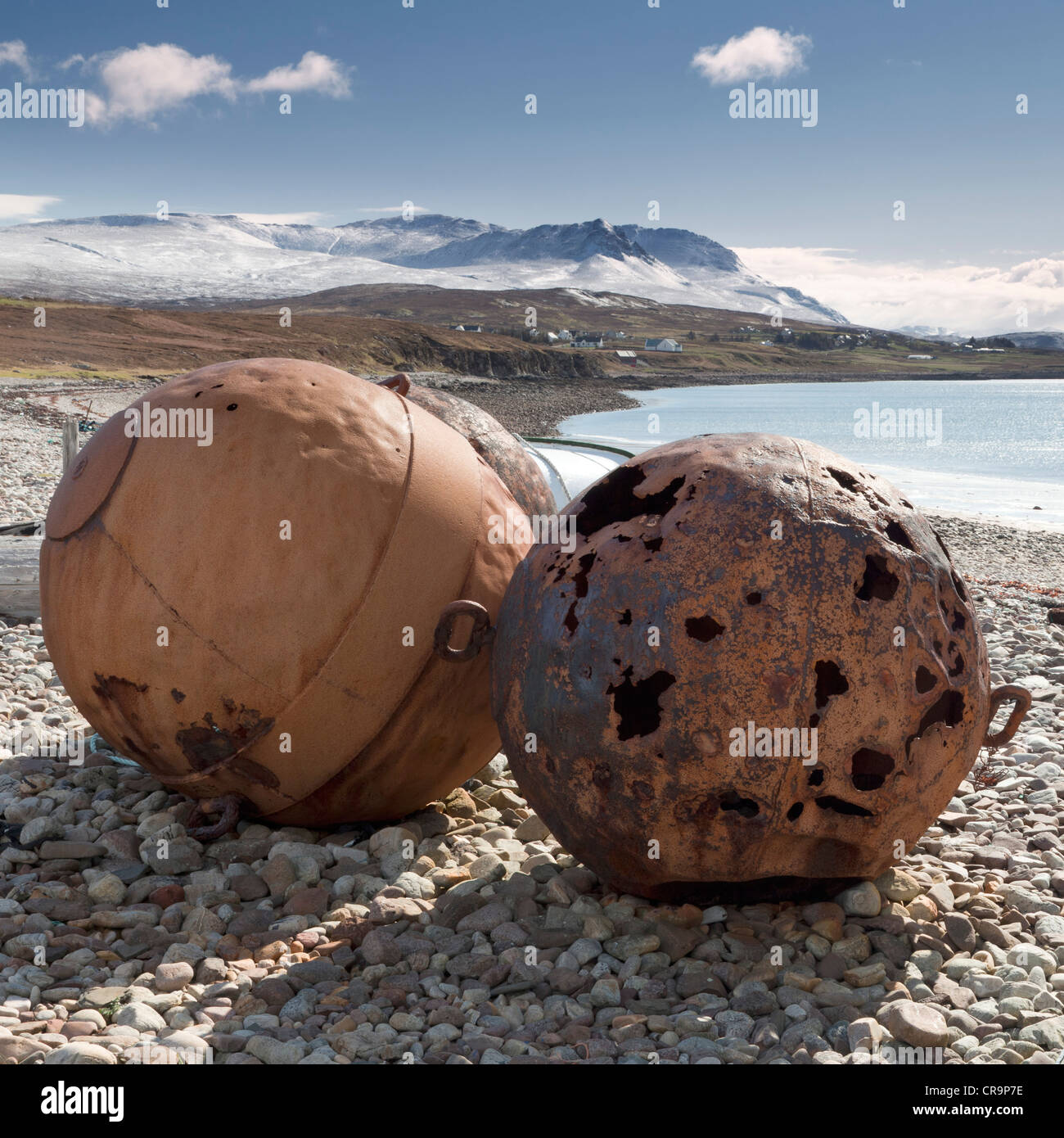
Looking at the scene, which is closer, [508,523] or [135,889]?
[135,889]

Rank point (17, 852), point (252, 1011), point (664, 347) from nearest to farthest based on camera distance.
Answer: point (252, 1011), point (17, 852), point (664, 347)

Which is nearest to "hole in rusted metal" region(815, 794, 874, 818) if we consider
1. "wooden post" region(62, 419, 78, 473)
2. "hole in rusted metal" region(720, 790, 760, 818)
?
"hole in rusted metal" region(720, 790, 760, 818)

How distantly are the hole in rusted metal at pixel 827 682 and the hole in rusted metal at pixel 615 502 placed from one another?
847 millimetres

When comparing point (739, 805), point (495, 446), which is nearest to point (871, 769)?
point (739, 805)

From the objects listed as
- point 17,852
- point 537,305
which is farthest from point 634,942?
point 537,305

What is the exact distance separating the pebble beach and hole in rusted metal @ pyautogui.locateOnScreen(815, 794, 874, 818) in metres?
0.47

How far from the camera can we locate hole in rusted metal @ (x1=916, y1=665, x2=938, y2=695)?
3498 millimetres

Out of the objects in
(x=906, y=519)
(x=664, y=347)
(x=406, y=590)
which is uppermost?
(x=664, y=347)

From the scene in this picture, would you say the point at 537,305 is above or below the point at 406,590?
above

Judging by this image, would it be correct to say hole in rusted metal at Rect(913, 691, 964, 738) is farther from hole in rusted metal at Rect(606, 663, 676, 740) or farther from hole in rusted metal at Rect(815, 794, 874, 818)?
hole in rusted metal at Rect(606, 663, 676, 740)

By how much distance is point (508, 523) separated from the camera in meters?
4.61

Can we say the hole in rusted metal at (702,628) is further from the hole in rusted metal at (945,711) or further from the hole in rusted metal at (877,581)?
the hole in rusted metal at (945,711)
